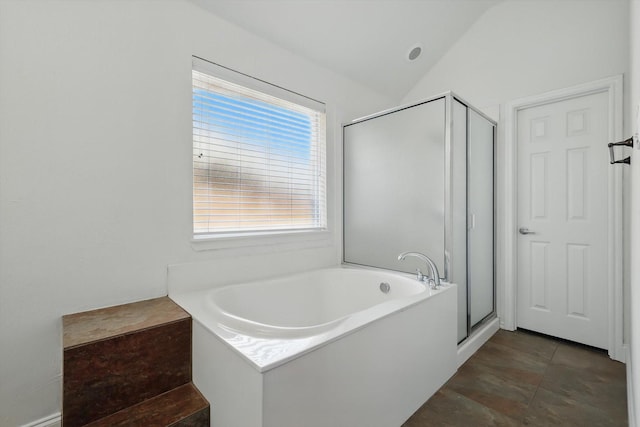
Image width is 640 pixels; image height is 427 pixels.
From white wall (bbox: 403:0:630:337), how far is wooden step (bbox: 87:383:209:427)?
8.37 feet

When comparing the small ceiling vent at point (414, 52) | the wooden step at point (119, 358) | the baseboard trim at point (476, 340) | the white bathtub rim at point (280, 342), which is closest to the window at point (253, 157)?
the wooden step at point (119, 358)

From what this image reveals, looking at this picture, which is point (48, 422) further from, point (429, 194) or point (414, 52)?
point (414, 52)

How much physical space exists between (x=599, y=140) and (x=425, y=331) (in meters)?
2.03

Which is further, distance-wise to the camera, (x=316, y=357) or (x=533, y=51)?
(x=533, y=51)

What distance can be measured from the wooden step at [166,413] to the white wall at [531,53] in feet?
8.37

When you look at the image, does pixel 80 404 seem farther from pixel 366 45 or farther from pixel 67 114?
pixel 366 45

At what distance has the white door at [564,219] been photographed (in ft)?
7.19

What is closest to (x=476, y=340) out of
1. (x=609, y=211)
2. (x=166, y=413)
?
(x=609, y=211)

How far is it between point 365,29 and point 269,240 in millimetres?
1824

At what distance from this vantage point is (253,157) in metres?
2.09

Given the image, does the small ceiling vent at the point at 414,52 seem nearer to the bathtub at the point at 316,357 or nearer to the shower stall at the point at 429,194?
the shower stall at the point at 429,194

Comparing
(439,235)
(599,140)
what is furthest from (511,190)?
(439,235)

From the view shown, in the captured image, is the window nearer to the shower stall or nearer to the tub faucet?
the shower stall

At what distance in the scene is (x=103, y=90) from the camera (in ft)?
4.82
